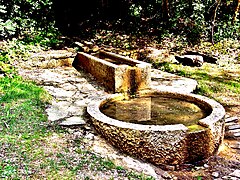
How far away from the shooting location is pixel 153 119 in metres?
3.81

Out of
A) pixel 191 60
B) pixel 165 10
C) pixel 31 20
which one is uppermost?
pixel 165 10

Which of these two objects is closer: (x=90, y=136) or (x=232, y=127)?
(x=90, y=136)

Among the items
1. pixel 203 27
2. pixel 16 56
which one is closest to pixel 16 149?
pixel 16 56

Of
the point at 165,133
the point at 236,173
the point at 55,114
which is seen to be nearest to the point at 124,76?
the point at 55,114

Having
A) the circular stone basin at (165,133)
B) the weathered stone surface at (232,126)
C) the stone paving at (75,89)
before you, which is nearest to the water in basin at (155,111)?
the circular stone basin at (165,133)

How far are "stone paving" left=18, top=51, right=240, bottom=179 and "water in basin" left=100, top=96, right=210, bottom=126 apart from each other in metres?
0.31

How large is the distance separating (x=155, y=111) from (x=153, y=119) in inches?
11.4

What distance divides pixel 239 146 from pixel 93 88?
2.57 m

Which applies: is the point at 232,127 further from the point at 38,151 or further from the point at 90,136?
the point at 38,151

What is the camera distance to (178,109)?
4.12m

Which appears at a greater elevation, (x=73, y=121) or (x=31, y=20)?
(x=31, y=20)

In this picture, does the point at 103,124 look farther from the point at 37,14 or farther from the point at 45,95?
the point at 37,14

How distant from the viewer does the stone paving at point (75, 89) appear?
318 centimetres

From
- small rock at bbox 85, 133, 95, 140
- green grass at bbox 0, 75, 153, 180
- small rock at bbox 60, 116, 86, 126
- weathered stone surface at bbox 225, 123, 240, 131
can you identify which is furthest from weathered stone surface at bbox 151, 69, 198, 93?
green grass at bbox 0, 75, 153, 180
